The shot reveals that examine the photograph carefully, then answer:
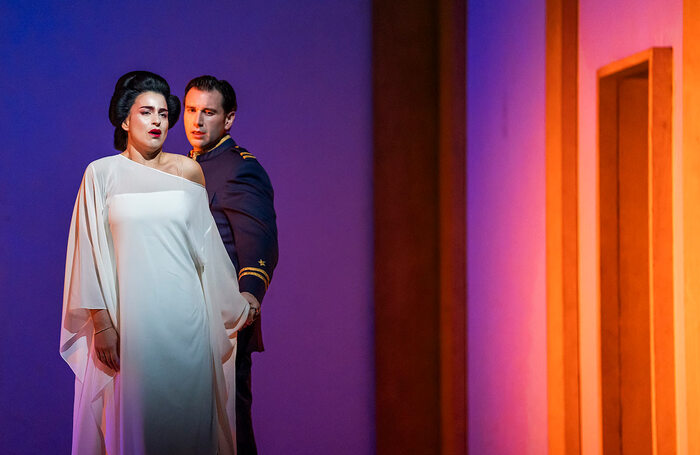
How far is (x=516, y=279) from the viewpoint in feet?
11.7

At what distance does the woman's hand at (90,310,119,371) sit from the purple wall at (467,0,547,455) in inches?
65.7

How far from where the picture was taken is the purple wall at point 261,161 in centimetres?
393

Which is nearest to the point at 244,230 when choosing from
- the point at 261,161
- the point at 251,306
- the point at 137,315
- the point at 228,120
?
the point at 251,306

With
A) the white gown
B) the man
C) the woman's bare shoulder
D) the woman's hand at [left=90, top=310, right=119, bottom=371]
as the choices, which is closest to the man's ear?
the man

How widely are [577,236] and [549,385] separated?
1.98ft

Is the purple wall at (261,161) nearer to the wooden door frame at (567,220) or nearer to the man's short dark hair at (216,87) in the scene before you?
the man's short dark hair at (216,87)

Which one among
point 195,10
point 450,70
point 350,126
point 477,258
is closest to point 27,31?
point 195,10

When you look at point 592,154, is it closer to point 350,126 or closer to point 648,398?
point 648,398


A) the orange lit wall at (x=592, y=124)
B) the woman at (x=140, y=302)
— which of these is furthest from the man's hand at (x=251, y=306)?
the orange lit wall at (x=592, y=124)

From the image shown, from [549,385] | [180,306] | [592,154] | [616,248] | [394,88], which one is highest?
[394,88]

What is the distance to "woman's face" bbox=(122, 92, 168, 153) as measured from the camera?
2.82 m

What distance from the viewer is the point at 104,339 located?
2.70 m

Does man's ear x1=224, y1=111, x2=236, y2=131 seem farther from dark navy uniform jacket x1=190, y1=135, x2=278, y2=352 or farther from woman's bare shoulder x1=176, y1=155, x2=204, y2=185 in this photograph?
woman's bare shoulder x1=176, y1=155, x2=204, y2=185

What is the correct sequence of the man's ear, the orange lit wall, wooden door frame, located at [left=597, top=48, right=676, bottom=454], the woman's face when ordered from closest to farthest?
wooden door frame, located at [left=597, top=48, right=676, bottom=454] < the orange lit wall < the woman's face < the man's ear
